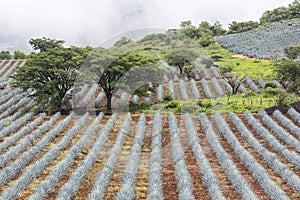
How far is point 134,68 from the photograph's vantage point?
1688 centimetres

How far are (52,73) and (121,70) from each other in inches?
158

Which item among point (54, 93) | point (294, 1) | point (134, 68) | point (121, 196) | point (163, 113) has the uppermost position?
point (294, 1)

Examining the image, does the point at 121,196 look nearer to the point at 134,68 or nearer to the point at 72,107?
the point at 134,68

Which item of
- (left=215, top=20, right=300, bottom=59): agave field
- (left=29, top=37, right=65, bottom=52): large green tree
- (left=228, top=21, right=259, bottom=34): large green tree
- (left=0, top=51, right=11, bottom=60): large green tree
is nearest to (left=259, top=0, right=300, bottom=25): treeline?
(left=228, top=21, right=259, bottom=34): large green tree

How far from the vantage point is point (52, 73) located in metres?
17.3

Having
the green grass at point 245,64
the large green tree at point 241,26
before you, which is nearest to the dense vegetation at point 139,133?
the green grass at point 245,64

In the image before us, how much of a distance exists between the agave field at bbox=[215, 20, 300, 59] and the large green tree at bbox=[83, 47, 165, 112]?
2371 centimetres

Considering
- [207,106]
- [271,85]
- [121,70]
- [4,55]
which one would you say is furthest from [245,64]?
[4,55]

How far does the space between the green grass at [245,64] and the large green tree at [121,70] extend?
11219mm

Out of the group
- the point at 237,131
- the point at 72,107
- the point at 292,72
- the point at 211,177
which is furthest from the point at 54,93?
the point at 292,72

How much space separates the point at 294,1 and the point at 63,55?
2359 inches

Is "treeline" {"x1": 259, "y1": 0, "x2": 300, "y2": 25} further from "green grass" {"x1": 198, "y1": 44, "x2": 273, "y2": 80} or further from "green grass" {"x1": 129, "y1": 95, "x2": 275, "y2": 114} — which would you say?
"green grass" {"x1": 129, "y1": 95, "x2": 275, "y2": 114}

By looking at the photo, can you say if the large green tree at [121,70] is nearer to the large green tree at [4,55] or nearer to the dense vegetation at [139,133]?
the dense vegetation at [139,133]

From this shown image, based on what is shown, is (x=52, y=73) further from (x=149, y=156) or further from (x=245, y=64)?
(x=245, y=64)
